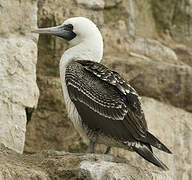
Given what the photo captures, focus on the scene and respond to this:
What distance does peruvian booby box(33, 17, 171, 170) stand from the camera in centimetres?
723

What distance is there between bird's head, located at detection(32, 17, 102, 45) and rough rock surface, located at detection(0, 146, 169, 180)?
1.76 metres

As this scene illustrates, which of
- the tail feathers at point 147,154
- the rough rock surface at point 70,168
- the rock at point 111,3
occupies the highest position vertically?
the rock at point 111,3

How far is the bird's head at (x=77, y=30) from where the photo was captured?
8.38m

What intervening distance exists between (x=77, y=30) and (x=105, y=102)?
4.53ft

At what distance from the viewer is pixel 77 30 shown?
27.8 feet

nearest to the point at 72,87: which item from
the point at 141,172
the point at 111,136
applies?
the point at 111,136

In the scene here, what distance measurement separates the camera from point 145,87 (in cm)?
1006

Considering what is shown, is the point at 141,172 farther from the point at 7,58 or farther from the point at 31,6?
the point at 31,6

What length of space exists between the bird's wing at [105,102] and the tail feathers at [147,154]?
102mm

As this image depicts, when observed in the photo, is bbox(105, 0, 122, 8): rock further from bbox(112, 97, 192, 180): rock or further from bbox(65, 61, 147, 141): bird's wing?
bbox(65, 61, 147, 141): bird's wing

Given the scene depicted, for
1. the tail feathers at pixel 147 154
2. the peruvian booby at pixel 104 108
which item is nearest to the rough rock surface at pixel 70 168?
the tail feathers at pixel 147 154

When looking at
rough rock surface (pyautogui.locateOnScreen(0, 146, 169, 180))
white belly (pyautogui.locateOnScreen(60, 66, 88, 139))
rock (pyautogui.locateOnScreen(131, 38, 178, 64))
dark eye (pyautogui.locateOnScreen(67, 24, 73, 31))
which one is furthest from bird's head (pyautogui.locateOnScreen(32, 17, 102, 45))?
rock (pyautogui.locateOnScreen(131, 38, 178, 64))

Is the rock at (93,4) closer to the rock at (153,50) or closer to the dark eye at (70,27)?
the rock at (153,50)

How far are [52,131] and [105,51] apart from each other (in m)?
1.62
